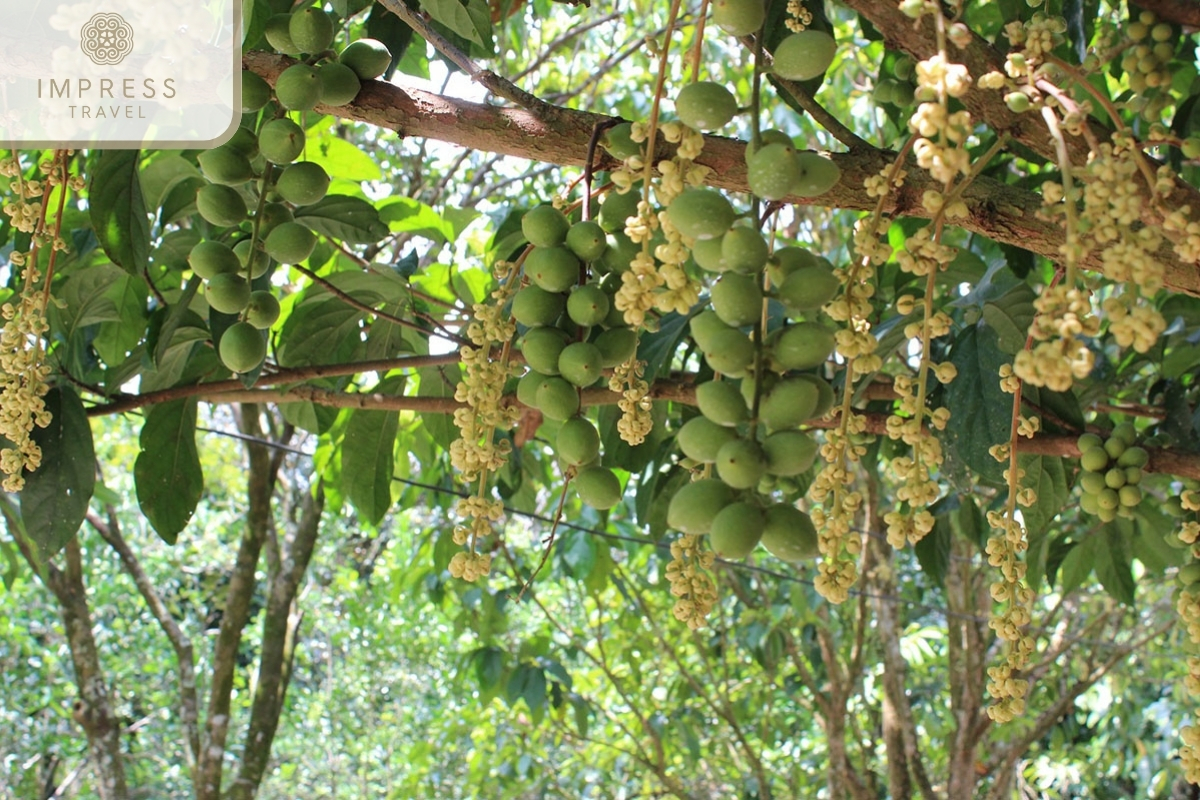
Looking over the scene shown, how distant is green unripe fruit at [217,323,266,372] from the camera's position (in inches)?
36.9

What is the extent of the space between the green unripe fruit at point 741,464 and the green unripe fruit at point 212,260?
1.91 ft

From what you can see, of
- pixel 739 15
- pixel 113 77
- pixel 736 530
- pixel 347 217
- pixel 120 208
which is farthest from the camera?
pixel 347 217

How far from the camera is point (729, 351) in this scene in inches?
22.1

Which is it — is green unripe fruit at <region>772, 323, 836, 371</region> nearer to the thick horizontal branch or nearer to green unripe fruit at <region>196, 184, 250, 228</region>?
the thick horizontal branch

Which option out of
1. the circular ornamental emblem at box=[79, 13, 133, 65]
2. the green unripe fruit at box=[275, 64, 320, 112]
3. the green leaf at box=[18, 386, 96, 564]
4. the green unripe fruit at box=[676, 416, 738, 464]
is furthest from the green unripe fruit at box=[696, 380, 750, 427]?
the green leaf at box=[18, 386, 96, 564]

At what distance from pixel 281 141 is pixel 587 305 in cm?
36

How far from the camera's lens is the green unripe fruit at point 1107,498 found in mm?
1169

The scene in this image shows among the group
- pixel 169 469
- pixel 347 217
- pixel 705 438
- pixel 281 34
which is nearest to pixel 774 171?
pixel 705 438

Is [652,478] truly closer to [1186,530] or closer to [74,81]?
[1186,530]

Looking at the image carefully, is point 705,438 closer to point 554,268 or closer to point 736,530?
point 736,530

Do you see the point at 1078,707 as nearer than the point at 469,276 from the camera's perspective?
No

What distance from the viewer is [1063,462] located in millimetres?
1316

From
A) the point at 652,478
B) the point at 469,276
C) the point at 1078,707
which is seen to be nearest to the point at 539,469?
the point at 469,276

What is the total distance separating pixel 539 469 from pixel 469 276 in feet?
2.27
